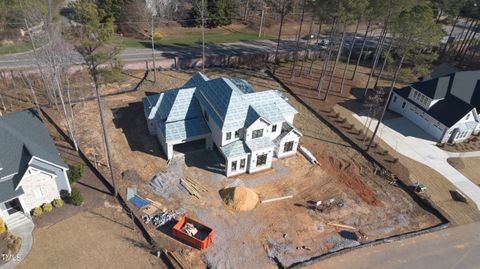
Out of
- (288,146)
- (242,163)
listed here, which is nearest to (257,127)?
(242,163)

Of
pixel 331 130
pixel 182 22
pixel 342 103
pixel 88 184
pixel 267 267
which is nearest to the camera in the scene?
pixel 267 267

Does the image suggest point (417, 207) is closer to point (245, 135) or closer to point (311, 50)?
point (245, 135)

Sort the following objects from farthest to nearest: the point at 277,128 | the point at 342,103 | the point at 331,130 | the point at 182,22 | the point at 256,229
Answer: the point at 182,22, the point at 342,103, the point at 331,130, the point at 277,128, the point at 256,229

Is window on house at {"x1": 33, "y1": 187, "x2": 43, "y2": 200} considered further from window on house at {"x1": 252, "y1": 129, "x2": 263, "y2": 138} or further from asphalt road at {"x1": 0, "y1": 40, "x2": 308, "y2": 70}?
asphalt road at {"x1": 0, "y1": 40, "x2": 308, "y2": 70}

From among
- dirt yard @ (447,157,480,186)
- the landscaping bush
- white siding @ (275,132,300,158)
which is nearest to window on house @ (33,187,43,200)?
the landscaping bush

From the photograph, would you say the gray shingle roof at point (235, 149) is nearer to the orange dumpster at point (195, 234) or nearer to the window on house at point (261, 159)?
the window on house at point (261, 159)

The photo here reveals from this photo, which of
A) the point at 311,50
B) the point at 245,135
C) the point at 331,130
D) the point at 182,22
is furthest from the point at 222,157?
the point at 182,22

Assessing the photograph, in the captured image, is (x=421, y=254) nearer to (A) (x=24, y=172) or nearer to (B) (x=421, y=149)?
(B) (x=421, y=149)

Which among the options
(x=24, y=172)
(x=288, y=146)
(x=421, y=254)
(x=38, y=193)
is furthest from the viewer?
(x=288, y=146)
